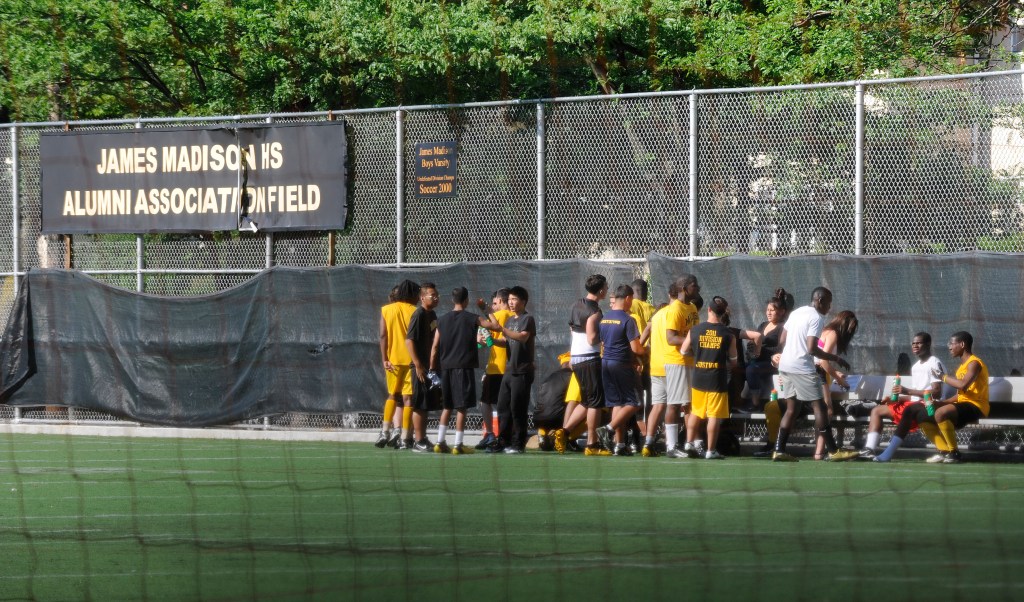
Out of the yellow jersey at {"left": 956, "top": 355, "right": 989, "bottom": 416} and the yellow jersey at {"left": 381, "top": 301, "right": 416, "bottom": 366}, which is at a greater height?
the yellow jersey at {"left": 381, "top": 301, "right": 416, "bottom": 366}

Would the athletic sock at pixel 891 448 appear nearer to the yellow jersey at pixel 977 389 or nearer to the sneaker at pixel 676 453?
the yellow jersey at pixel 977 389

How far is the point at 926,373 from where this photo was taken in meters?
12.8

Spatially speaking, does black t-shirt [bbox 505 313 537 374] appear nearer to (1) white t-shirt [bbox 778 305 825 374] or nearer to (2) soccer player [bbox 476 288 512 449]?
(2) soccer player [bbox 476 288 512 449]

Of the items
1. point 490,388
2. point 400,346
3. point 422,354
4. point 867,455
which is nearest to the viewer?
point 867,455

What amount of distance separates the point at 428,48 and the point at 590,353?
7876 millimetres

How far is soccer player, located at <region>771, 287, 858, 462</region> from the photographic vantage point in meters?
12.9

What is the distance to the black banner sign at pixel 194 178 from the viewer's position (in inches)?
644

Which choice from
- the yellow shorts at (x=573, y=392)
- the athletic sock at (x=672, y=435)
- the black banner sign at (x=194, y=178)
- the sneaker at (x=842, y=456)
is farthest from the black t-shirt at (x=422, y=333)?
the sneaker at (x=842, y=456)

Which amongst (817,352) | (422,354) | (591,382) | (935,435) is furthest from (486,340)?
(935,435)

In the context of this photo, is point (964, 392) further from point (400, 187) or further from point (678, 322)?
point (400, 187)

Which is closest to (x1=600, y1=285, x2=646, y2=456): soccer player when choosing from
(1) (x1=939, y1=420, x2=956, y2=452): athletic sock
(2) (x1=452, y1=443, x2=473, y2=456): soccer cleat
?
(2) (x1=452, y1=443, x2=473, y2=456): soccer cleat

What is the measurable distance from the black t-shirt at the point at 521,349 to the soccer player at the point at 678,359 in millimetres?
1419

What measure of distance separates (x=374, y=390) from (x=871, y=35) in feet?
29.5

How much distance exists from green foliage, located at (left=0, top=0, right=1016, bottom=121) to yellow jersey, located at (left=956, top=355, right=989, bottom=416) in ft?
25.1
